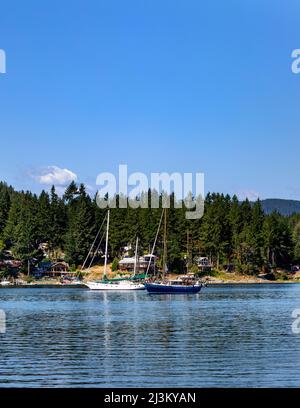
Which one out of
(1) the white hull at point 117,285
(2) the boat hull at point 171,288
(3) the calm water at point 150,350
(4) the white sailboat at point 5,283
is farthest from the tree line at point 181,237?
(3) the calm water at point 150,350

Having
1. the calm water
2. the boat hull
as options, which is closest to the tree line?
the boat hull

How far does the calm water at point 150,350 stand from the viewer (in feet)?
120

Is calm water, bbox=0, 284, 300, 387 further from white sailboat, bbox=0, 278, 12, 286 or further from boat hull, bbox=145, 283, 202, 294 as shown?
white sailboat, bbox=0, 278, 12, 286

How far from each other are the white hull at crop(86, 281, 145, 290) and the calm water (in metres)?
63.2

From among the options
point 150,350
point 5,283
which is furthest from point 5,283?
point 150,350

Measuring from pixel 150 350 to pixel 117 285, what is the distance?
322 ft

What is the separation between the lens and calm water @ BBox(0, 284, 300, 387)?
36438mm

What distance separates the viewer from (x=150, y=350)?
47.1 metres

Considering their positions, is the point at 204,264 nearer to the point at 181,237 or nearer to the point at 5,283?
the point at 181,237

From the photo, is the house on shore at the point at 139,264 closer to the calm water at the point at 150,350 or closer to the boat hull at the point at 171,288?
the boat hull at the point at 171,288

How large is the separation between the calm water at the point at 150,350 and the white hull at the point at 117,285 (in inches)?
2490

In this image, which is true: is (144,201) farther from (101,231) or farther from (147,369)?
(147,369)

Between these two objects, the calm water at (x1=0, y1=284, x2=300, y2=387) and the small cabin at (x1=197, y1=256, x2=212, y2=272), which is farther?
the small cabin at (x1=197, y1=256, x2=212, y2=272)
